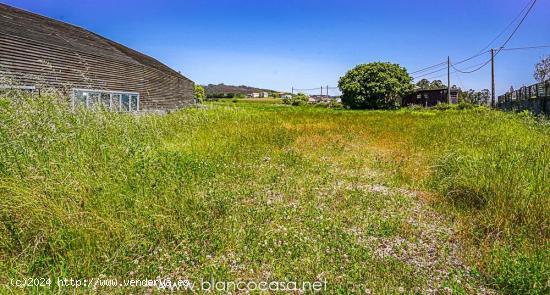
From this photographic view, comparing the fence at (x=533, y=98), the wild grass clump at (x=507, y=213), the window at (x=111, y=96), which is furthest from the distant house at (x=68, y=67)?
the fence at (x=533, y=98)

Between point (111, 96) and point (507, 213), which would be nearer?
point (507, 213)

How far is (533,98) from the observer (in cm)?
2483

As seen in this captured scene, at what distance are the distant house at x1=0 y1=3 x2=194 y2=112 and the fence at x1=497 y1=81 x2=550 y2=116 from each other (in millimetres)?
26416

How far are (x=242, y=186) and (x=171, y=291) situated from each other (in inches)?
114

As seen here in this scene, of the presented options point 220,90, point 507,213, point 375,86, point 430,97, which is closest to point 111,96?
point 507,213

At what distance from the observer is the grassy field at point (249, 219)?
3.03 m

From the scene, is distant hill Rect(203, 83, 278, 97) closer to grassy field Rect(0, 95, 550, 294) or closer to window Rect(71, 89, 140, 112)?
window Rect(71, 89, 140, 112)

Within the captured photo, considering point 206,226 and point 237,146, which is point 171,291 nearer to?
point 206,226

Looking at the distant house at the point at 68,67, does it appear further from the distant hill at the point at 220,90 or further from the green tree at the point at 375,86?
the distant hill at the point at 220,90

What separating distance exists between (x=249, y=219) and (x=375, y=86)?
50139mm

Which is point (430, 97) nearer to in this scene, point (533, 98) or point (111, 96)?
point (533, 98)

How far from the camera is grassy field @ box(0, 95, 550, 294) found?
9.94 ft

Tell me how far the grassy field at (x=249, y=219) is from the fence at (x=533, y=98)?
71.3 feet

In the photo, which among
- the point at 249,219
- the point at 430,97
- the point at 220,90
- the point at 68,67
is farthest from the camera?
the point at 220,90
